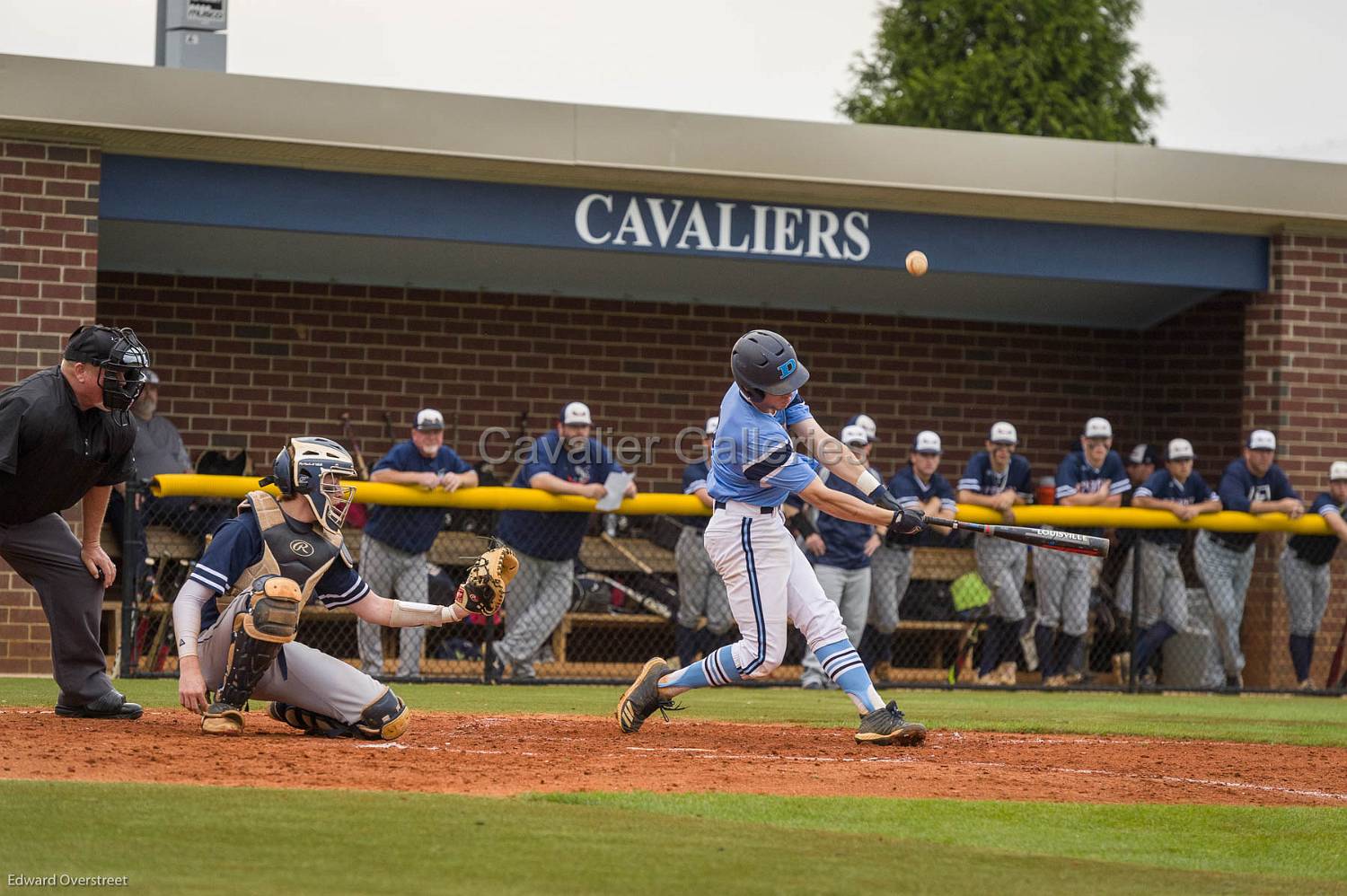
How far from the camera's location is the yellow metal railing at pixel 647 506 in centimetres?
1080

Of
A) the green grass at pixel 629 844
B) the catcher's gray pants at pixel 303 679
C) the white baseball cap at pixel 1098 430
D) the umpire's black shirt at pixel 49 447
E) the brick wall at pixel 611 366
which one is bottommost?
the green grass at pixel 629 844

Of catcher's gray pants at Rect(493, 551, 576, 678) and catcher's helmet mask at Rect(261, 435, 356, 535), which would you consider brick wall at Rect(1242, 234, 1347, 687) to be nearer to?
catcher's gray pants at Rect(493, 551, 576, 678)

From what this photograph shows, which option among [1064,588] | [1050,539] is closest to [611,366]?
[1064,588]

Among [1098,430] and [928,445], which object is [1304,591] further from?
[928,445]

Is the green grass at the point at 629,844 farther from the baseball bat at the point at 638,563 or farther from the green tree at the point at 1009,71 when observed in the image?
the green tree at the point at 1009,71

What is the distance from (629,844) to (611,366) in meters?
10.9

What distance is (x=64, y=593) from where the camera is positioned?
7.17 metres

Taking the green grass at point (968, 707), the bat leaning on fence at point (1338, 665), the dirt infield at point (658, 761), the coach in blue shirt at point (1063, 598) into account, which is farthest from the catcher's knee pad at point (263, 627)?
the bat leaning on fence at point (1338, 665)

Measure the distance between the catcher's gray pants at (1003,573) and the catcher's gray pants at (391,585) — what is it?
13.9 feet

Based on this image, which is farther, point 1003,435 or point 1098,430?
point 1098,430

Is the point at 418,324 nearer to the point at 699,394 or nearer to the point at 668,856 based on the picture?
the point at 699,394

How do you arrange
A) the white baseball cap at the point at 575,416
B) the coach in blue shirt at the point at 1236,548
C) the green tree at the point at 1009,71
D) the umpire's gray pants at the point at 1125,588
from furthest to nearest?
1. the green tree at the point at 1009,71
2. the umpire's gray pants at the point at 1125,588
3. the coach in blue shirt at the point at 1236,548
4. the white baseball cap at the point at 575,416

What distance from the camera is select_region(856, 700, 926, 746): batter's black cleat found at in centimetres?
707

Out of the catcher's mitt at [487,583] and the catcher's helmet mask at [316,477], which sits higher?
the catcher's helmet mask at [316,477]
